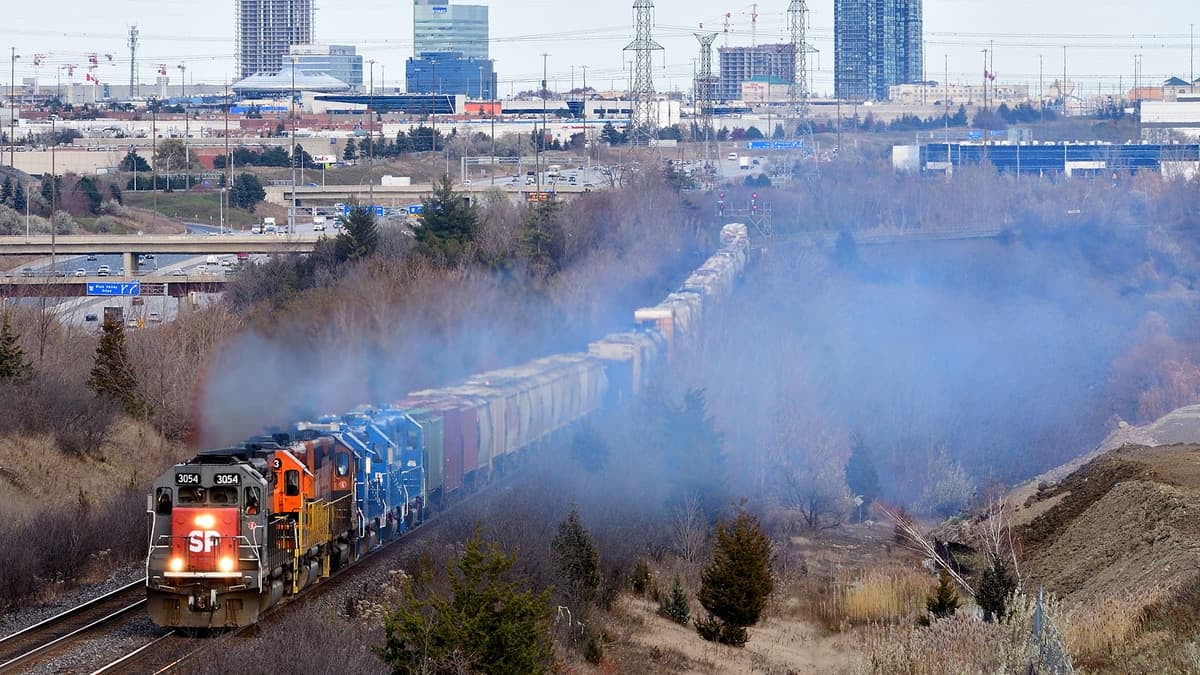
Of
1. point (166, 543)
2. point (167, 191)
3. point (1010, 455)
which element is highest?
point (167, 191)

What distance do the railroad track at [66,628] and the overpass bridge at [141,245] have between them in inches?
1456

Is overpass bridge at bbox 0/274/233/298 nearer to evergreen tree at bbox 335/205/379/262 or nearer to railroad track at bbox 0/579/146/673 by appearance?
evergreen tree at bbox 335/205/379/262

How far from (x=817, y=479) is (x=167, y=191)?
5681 cm

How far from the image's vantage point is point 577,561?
782 inches

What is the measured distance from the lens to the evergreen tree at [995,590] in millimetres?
18578

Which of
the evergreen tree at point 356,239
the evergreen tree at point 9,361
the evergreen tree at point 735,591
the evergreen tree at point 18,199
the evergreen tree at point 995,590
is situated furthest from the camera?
the evergreen tree at point 18,199

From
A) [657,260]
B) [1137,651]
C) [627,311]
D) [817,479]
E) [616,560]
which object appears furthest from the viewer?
[657,260]

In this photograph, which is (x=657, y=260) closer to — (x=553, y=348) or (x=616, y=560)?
(x=553, y=348)

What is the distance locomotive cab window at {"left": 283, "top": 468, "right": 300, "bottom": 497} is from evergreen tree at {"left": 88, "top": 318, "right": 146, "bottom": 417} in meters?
17.4

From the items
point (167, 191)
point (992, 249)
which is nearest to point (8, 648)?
point (992, 249)

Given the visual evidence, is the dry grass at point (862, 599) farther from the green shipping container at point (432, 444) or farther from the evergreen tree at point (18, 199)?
the evergreen tree at point (18, 199)

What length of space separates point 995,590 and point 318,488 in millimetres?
8096

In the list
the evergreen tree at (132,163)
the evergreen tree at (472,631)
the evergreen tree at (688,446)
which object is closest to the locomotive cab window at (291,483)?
the evergreen tree at (472,631)

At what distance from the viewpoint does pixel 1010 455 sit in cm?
→ 4197
